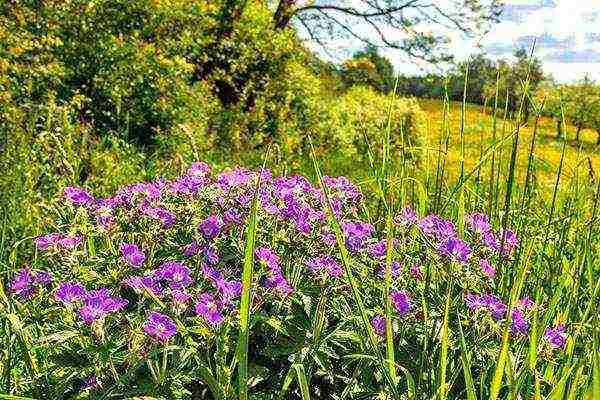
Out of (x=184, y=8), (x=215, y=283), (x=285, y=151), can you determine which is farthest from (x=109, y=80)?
(x=215, y=283)

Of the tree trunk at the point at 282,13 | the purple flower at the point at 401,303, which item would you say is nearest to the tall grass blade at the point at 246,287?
the purple flower at the point at 401,303

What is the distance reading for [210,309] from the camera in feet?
6.00

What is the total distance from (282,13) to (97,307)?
12.1 m

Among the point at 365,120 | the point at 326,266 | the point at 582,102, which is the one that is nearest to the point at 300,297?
the point at 326,266

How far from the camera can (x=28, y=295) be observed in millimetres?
2125

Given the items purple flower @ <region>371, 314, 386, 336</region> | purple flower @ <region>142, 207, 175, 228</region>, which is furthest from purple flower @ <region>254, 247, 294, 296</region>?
purple flower @ <region>142, 207, 175, 228</region>

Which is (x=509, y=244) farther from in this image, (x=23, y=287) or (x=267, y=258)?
(x=23, y=287)

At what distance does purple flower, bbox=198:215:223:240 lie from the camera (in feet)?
7.26

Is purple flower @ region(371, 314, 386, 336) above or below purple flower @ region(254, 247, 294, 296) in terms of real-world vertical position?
below

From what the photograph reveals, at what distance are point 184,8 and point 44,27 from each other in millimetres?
1889

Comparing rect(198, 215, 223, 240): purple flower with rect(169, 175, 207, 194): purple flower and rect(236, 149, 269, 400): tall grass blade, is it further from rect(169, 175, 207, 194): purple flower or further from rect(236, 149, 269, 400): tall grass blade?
rect(236, 149, 269, 400): tall grass blade

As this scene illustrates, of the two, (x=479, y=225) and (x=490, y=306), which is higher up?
(x=479, y=225)

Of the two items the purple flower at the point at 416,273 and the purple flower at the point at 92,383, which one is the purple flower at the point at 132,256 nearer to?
the purple flower at the point at 92,383

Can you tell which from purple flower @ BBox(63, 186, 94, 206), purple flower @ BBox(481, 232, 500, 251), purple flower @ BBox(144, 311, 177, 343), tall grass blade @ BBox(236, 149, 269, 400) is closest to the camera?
tall grass blade @ BBox(236, 149, 269, 400)
